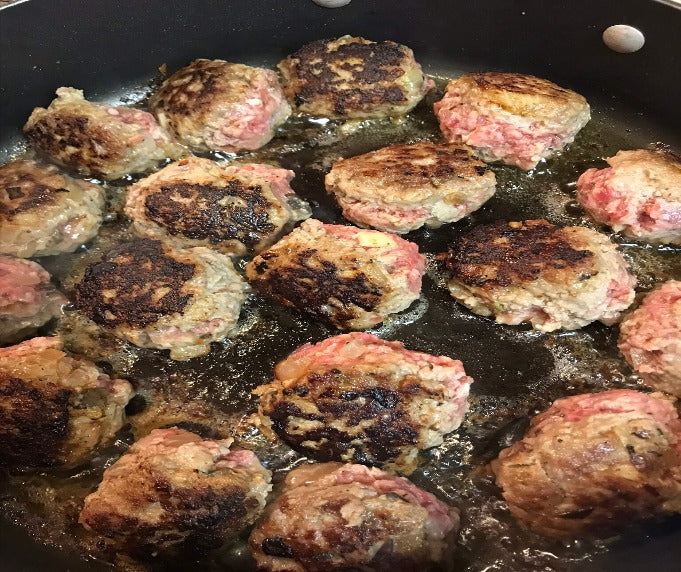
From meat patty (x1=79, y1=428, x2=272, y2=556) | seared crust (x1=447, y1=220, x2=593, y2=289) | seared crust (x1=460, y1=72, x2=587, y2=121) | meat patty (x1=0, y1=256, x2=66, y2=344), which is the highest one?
seared crust (x1=460, y1=72, x2=587, y2=121)

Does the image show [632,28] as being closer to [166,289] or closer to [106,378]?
[166,289]

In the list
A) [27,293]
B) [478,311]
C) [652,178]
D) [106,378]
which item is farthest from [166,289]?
[652,178]

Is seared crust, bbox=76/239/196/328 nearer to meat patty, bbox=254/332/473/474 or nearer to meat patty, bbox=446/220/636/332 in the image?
meat patty, bbox=254/332/473/474

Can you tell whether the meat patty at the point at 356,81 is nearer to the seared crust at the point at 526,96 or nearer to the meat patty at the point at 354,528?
the seared crust at the point at 526,96

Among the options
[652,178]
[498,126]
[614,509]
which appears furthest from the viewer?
[498,126]

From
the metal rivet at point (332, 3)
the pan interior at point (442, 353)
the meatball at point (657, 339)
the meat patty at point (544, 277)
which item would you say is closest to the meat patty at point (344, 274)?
the pan interior at point (442, 353)

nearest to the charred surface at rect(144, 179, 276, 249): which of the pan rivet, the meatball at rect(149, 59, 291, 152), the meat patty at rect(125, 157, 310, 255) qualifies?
the meat patty at rect(125, 157, 310, 255)
